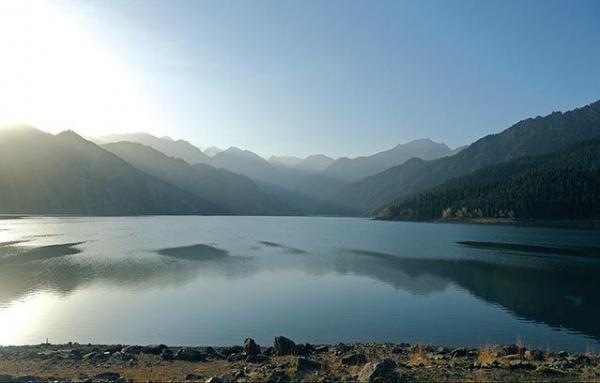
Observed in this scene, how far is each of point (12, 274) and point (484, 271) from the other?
74.7 metres

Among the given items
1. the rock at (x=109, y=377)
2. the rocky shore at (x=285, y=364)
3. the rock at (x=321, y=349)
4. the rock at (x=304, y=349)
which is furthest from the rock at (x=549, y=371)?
the rock at (x=109, y=377)

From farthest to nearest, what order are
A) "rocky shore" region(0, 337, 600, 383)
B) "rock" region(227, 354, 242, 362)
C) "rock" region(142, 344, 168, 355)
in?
"rock" region(142, 344, 168, 355)
"rock" region(227, 354, 242, 362)
"rocky shore" region(0, 337, 600, 383)

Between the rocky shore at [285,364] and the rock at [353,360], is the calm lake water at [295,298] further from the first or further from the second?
the rock at [353,360]

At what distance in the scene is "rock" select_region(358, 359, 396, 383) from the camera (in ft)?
71.0

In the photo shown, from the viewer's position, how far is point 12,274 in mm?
71875

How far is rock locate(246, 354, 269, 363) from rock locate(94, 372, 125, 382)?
7.46m

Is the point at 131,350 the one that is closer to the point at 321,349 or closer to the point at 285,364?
the point at 285,364

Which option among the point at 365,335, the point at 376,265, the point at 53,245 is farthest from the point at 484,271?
the point at 53,245

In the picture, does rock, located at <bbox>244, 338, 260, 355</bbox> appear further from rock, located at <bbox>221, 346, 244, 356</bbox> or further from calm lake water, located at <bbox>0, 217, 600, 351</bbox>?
calm lake water, located at <bbox>0, 217, 600, 351</bbox>

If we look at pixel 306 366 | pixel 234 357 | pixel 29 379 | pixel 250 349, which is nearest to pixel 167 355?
pixel 234 357

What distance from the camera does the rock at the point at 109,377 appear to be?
23592mm

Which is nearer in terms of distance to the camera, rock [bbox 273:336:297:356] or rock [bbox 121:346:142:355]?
rock [bbox 273:336:297:356]

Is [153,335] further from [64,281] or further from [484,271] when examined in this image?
[484,271]

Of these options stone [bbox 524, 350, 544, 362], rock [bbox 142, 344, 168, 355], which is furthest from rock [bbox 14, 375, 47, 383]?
stone [bbox 524, 350, 544, 362]
